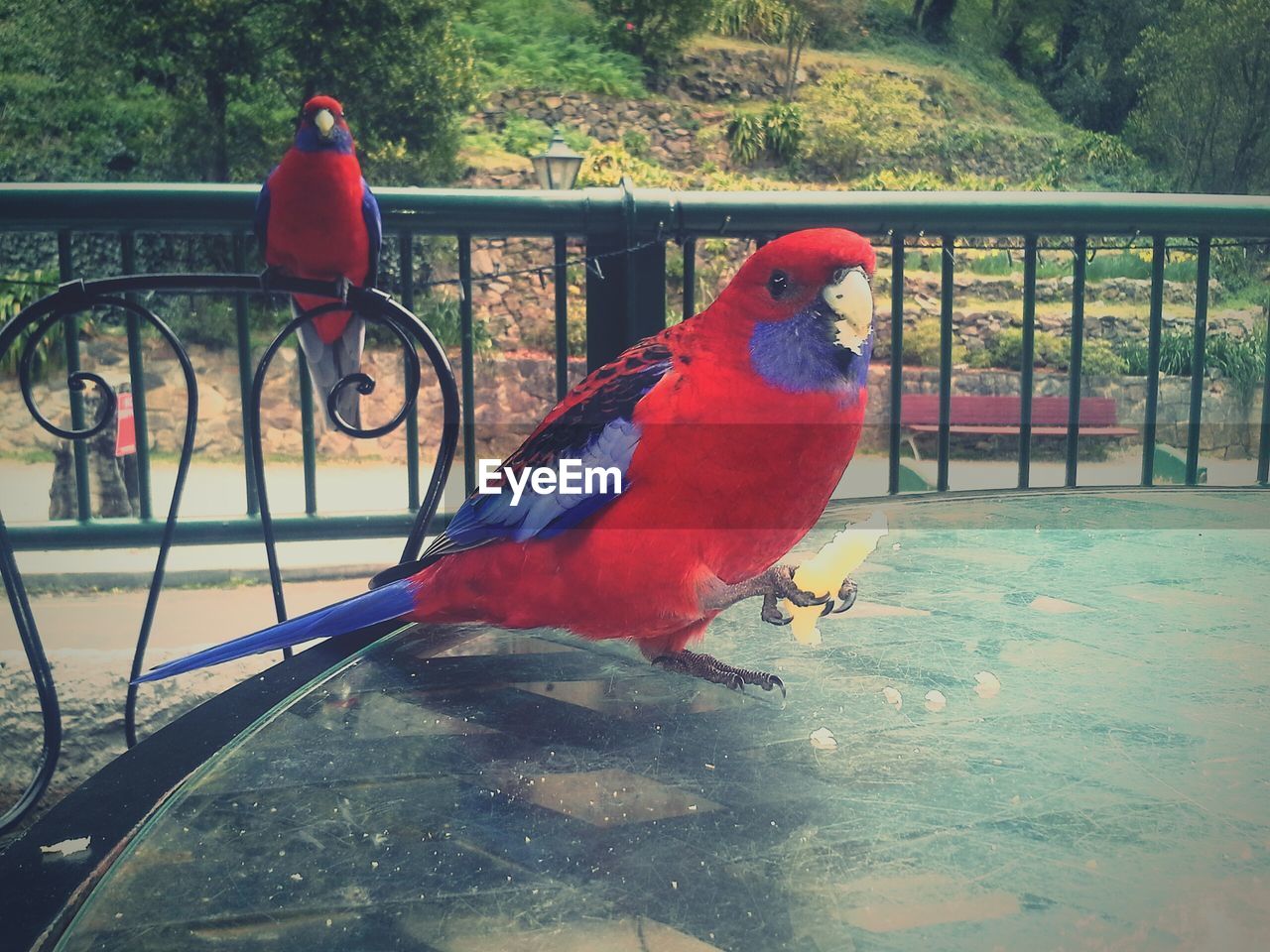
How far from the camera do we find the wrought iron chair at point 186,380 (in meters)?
0.97

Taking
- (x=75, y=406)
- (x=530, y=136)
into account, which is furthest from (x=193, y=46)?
(x=75, y=406)

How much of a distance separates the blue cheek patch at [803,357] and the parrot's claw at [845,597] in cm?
16

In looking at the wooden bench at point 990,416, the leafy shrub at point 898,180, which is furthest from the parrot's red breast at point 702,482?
the wooden bench at point 990,416

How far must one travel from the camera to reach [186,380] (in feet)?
3.40

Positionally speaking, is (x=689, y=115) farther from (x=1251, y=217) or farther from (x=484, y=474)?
(x=484, y=474)

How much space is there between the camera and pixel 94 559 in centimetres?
335

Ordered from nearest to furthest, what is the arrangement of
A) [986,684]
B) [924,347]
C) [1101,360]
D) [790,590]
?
1. [986,684]
2. [790,590]
3. [1101,360]
4. [924,347]

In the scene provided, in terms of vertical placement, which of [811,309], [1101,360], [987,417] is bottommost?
[987,417]

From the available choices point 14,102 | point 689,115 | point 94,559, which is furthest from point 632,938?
point 14,102

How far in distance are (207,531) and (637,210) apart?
69cm

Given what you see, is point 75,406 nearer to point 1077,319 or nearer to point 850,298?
point 850,298

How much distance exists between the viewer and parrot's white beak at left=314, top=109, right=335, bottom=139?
134 centimetres

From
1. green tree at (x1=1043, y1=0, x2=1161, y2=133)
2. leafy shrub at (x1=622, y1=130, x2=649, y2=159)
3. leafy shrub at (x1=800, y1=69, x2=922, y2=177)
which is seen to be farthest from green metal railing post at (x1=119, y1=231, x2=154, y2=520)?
leafy shrub at (x1=622, y1=130, x2=649, y2=159)

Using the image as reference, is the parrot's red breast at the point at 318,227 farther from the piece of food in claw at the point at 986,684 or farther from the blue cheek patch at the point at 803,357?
the piece of food in claw at the point at 986,684
